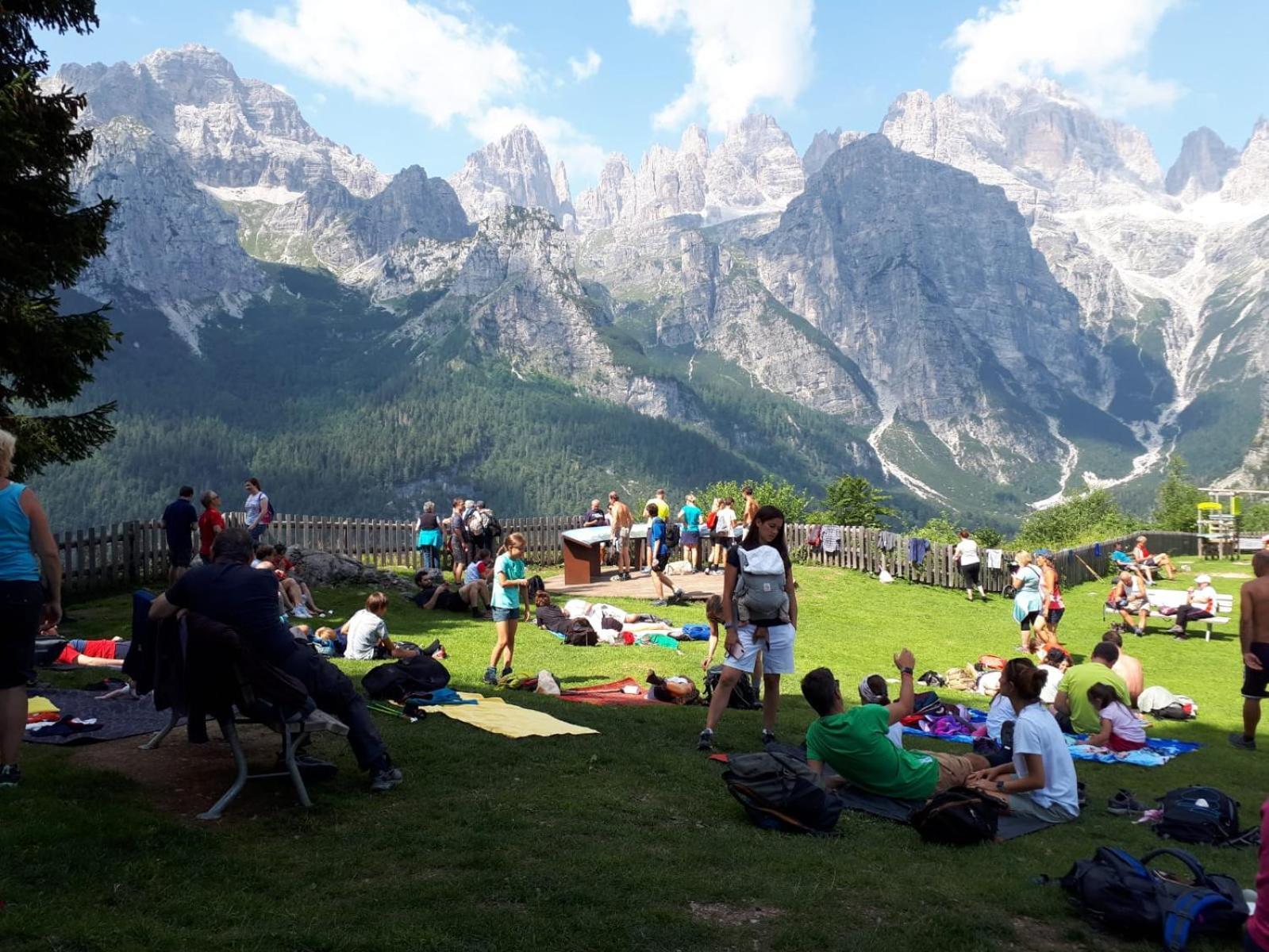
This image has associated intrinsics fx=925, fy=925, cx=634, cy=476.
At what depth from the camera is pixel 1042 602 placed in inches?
719

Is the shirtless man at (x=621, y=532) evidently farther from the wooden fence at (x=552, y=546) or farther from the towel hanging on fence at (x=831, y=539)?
the towel hanging on fence at (x=831, y=539)

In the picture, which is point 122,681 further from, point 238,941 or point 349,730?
point 238,941

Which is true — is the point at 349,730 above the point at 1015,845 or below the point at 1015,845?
above

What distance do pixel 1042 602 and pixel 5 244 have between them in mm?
18028

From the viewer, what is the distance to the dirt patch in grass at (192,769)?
6.05 meters

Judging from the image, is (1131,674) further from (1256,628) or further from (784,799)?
(784,799)

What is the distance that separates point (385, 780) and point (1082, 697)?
8.60 meters

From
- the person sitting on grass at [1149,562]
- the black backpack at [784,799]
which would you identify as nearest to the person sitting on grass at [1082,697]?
the black backpack at [784,799]

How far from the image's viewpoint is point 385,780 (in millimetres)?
6668

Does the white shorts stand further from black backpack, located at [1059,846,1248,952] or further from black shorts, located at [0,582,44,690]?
black shorts, located at [0,582,44,690]

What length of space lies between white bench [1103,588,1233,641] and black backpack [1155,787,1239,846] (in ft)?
49.8

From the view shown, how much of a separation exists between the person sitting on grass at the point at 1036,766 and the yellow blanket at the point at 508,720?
3.76 metres

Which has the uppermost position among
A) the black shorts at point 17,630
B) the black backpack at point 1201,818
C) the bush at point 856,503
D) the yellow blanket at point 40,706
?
the bush at point 856,503

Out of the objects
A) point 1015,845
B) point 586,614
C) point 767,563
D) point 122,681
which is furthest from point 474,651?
point 1015,845
